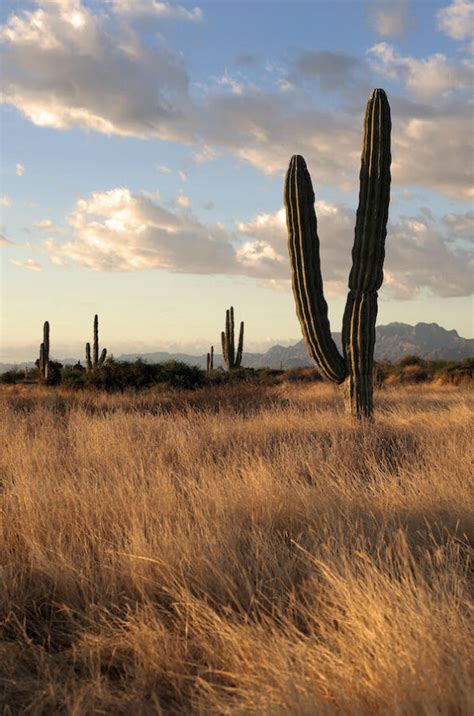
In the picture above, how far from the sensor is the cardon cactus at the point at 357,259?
42.8 ft

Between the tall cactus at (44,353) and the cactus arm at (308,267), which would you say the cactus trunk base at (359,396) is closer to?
the cactus arm at (308,267)

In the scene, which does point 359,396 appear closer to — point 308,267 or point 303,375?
point 308,267

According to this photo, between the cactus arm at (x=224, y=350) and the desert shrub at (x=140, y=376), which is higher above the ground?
the cactus arm at (x=224, y=350)

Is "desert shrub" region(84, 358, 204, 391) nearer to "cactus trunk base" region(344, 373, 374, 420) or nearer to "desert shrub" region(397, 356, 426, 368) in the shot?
"cactus trunk base" region(344, 373, 374, 420)

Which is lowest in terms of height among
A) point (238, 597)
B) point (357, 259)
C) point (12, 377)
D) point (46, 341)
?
point (238, 597)

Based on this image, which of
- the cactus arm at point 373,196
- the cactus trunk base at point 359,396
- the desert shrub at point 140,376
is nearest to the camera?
the cactus arm at point 373,196

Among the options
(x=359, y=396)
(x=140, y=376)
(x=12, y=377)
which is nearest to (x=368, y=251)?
(x=359, y=396)

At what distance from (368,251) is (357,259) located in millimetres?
271

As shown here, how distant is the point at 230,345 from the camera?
111 ft

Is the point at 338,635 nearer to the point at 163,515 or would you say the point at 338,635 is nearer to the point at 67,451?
the point at 163,515

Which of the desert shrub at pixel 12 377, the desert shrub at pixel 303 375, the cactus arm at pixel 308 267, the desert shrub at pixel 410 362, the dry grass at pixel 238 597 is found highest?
the cactus arm at pixel 308 267

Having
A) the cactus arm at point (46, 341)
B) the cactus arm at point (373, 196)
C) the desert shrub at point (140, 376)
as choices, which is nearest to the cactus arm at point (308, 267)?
the cactus arm at point (373, 196)

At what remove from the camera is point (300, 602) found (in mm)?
3949

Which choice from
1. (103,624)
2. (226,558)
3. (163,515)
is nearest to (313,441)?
(163,515)
